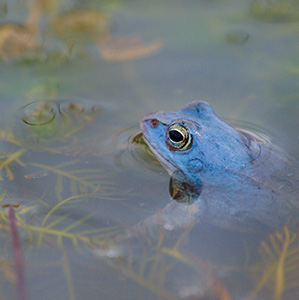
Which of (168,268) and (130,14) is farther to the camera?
(130,14)

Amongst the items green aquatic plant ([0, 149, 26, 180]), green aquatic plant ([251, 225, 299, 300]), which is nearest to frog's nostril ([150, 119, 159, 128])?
green aquatic plant ([0, 149, 26, 180])

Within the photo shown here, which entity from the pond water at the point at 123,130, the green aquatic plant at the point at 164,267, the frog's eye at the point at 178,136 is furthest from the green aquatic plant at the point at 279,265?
the frog's eye at the point at 178,136

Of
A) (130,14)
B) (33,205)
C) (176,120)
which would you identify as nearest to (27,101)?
(33,205)

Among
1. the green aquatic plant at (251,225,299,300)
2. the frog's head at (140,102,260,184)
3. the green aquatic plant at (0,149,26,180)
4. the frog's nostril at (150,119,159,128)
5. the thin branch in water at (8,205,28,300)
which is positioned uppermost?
the green aquatic plant at (0,149,26,180)

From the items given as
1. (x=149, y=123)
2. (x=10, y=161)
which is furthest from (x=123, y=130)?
(x=10, y=161)

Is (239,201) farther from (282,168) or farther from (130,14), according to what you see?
(130,14)

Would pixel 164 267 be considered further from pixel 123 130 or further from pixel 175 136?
pixel 123 130

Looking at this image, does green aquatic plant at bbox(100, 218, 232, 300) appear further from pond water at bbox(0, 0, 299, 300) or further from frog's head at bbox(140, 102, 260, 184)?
frog's head at bbox(140, 102, 260, 184)

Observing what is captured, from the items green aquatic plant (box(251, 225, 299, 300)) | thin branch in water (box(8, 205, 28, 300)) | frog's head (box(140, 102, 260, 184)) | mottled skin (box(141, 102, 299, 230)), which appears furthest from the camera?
frog's head (box(140, 102, 260, 184))
